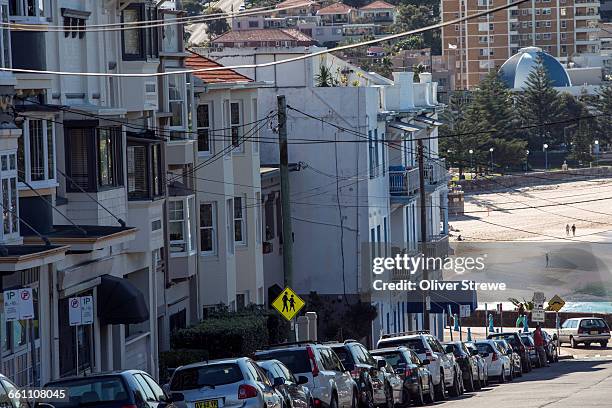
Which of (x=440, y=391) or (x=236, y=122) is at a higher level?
(x=236, y=122)

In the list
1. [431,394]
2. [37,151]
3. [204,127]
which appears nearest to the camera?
[37,151]

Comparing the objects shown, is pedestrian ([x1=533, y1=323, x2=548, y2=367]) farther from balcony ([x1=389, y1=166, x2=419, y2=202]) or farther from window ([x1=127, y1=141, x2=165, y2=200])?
window ([x1=127, y1=141, x2=165, y2=200])

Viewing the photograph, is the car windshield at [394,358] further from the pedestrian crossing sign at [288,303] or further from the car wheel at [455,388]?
the pedestrian crossing sign at [288,303]

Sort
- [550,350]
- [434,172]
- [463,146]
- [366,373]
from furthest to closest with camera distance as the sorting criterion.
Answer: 1. [463,146]
2. [434,172]
3. [550,350]
4. [366,373]

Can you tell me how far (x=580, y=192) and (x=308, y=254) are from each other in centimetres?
11104

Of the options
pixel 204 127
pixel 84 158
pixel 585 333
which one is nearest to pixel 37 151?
pixel 84 158

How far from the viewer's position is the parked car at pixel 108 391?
21.3m

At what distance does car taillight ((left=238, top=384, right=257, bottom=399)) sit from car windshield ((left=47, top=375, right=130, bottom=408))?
271 centimetres

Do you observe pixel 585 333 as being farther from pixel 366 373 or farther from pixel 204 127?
pixel 366 373

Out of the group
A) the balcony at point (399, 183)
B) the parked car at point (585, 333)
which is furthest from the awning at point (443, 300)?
the parked car at point (585, 333)

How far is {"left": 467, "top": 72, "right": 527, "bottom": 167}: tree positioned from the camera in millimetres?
168125

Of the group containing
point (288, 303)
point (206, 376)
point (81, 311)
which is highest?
point (81, 311)

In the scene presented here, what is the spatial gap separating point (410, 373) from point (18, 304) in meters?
14.4

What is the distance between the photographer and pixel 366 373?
31.2 metres
